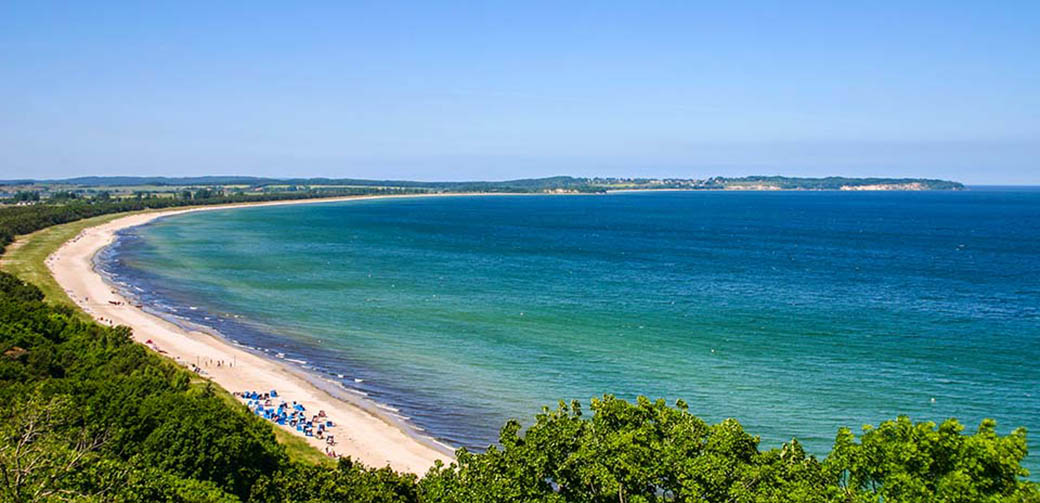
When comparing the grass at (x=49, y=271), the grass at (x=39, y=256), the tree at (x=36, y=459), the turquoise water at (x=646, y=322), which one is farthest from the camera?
the grass at (x=39, y=256)

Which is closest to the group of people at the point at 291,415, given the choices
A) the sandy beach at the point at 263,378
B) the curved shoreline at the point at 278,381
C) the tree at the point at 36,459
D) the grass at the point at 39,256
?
the sandy beach at the point at 263,378

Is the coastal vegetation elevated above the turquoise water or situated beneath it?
elevated above

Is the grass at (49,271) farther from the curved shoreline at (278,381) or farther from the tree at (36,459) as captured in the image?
the tree at (36,459)

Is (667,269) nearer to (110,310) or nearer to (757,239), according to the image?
(757,239)

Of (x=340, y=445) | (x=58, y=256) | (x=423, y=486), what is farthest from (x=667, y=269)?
(x=58, y=256)

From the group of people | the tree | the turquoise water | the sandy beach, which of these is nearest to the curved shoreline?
the sandy beach

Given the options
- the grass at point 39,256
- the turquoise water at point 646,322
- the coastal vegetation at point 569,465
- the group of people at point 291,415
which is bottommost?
the group of people at point 291,415

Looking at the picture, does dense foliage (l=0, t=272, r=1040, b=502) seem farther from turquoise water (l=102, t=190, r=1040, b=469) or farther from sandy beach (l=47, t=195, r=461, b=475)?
turquoise water (l=102, t=190, r=1040, b=469)
